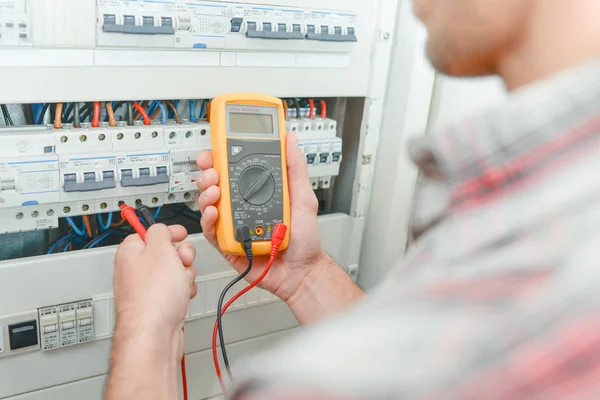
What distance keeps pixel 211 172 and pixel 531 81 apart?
625mm

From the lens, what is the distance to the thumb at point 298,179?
1124 millimetres

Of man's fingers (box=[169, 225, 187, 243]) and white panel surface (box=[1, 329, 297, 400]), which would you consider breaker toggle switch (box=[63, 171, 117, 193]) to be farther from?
white panel surface (box=[1, 329, 297, 400])

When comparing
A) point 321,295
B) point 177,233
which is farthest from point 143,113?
point 321,295

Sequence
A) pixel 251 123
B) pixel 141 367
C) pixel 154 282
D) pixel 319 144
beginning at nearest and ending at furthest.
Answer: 1. pixel 141 367
2. pixel 154 282
3. pixel 251 123
4. pixel 319 144

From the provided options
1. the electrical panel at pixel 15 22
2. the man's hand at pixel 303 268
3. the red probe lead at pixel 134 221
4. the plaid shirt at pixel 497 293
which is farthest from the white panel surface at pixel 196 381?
the plaid shirt at pixel 497 293

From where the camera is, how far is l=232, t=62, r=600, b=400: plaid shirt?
12.8 inches

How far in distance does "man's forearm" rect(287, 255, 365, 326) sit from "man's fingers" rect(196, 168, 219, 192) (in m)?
0.26

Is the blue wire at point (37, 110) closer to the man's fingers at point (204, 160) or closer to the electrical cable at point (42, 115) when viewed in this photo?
the electrical cable at point (42, 115)

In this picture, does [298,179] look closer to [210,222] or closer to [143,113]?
[210,222]

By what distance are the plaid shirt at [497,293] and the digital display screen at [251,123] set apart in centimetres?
66

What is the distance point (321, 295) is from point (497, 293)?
30.9 inches

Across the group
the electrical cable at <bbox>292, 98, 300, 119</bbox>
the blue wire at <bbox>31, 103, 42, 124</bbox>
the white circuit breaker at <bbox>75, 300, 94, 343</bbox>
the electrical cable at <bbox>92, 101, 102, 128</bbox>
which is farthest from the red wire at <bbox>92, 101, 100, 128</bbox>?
the electrical cable at <bbox>292, 98, 300, 119</bbox>

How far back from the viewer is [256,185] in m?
1.07

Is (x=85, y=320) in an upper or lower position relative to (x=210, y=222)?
lower
